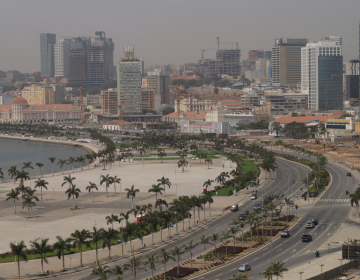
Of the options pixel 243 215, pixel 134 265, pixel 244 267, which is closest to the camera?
pixel 134 265

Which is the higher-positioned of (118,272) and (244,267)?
(118,272)

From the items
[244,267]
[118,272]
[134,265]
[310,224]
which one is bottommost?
[244,267]

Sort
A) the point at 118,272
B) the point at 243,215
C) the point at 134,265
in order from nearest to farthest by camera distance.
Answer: the point at 118,272 → the point at 134,265 → the point at 243,215

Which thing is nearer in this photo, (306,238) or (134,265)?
(134,265)

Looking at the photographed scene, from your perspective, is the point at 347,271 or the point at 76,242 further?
the point at 76,242

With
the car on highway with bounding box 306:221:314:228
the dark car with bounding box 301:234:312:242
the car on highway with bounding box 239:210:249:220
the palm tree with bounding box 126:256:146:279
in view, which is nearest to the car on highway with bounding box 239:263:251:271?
the palm tree with bounding box 126:256:146:279

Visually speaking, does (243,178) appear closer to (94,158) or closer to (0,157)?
(94,158)

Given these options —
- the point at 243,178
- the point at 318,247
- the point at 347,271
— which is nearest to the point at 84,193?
the point at 243,178

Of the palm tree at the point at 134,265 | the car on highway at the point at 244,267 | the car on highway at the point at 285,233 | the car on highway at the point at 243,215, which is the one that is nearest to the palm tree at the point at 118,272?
the palm tree at the point at 134,265

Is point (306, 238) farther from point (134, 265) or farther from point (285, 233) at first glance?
point (134, 265)

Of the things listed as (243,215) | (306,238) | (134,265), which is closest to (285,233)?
(306,238)

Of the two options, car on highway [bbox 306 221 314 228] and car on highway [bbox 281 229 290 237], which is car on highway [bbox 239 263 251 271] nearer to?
car on highway [bbox 281 229 290 237]
